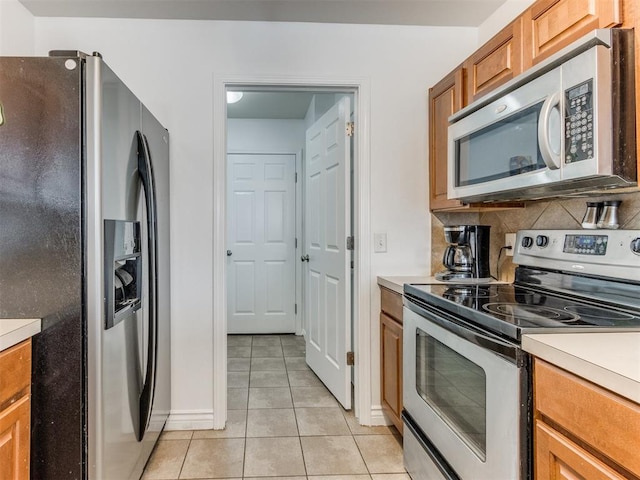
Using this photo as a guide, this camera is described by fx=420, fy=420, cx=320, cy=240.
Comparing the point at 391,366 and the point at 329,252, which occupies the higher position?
the point at 329,252

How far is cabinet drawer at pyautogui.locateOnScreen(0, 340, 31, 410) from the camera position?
1.16 metres

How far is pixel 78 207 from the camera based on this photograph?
4.34 feet

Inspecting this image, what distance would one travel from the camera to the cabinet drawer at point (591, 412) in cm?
78

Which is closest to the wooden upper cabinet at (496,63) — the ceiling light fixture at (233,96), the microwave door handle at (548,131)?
the microwave door handle at (548,131)

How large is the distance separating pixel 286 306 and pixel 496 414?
347cm

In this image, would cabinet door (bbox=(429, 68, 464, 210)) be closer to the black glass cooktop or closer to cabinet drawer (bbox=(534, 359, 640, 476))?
the black glass cooktop

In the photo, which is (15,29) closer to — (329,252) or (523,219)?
(329,252)

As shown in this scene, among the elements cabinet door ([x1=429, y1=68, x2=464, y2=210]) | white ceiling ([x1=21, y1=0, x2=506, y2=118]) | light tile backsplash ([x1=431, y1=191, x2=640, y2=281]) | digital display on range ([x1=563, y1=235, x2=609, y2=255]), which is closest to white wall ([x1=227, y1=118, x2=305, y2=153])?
white ceiling ([x1=21, y1=0, x2=506, y2=118])

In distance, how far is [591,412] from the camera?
34.4 inches

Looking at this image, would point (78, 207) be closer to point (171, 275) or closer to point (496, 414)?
point (171, 275)

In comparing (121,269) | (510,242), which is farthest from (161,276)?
(510,242)

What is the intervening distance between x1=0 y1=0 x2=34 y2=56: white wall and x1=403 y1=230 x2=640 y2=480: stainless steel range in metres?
2.27

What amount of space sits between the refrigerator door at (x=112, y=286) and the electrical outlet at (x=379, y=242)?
1.19 m

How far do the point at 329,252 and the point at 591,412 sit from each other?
6.69 ft
